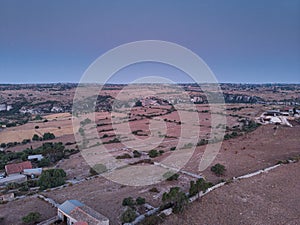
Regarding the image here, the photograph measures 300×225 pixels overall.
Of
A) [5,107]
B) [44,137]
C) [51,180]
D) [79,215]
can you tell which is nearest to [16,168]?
[51,180]

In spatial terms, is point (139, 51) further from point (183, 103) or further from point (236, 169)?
point (183, 103)

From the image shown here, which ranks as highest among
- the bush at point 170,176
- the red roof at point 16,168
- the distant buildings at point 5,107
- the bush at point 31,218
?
the distant buildings at point 5,107

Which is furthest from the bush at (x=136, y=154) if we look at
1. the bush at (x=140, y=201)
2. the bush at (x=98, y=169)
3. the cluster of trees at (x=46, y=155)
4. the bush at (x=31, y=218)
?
the bush at (x=31, y=218)

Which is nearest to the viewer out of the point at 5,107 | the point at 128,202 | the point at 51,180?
the point at 128,202

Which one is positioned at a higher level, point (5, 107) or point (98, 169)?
point (5, 107)

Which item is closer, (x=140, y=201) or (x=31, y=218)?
(x=31, y=218)

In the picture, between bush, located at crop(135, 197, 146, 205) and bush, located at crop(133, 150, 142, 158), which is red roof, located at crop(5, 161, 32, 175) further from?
bush, located at crop(135, 197, 146, 205)

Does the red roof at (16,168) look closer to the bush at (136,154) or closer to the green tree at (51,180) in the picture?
the green tree at (51,180)

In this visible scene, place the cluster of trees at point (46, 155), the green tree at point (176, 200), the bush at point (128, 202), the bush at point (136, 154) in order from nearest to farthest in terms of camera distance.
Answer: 1. the green tree at point (176, 200)
2. the bush at point (128, 202)
3. the bush at point (136, 154)
4. the cluster of trees at point (46, 155)

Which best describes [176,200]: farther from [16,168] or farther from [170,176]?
Answer: [16,168]
